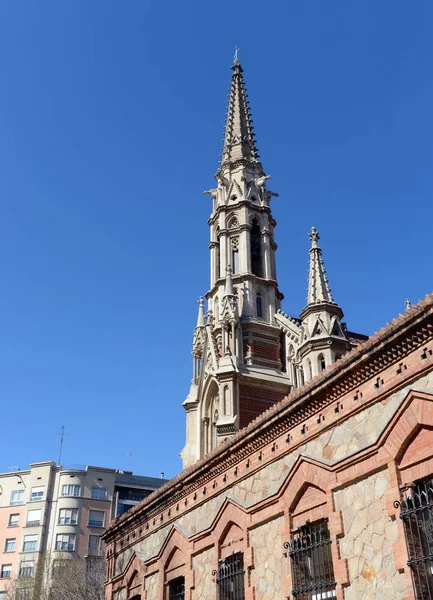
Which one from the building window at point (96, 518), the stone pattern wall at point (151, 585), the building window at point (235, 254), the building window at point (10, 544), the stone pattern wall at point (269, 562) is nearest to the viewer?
the stone pattern wall at point (269, 562)

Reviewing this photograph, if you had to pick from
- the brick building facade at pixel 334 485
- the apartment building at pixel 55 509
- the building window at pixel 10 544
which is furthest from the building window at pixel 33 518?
the brick building facade at pixel 334 485

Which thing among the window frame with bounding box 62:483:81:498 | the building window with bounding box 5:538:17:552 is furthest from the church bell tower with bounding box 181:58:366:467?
the building window with bounding box 5:538:17:552

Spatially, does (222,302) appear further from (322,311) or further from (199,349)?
(322,311)

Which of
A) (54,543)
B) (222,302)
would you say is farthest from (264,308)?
(54,543)

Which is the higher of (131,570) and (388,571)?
(131,570)

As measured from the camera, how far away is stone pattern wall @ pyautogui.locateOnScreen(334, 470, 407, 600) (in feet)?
31.9

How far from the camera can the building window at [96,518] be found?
59.8 metres

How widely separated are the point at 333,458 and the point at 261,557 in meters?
2.77

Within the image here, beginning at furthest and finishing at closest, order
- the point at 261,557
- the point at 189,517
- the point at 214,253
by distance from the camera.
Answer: the point at 214,253 → the point at 189,517 → the point at 261,557

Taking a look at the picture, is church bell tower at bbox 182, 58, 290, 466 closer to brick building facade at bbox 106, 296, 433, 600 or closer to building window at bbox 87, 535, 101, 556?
brick building facade at bbox 106, 296, 433, 600

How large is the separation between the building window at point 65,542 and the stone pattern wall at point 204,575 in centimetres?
4646

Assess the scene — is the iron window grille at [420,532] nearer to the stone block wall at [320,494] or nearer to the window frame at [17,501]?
A: the stone block wall at [320,494]

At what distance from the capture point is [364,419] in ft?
35.6

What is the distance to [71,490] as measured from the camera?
60688mm
